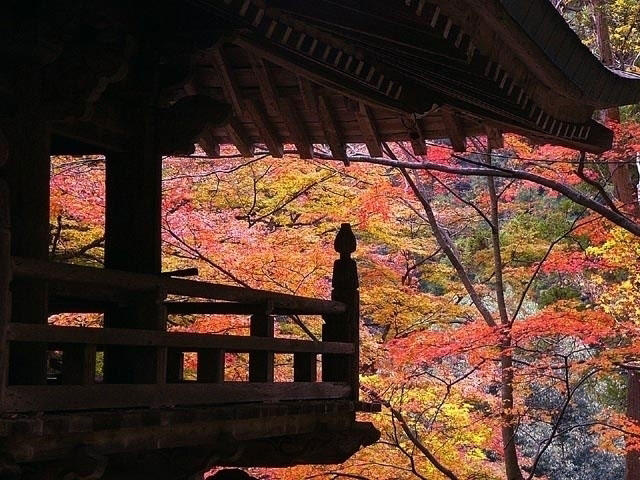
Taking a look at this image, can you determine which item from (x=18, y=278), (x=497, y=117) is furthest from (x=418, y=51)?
(x=18, y=278)

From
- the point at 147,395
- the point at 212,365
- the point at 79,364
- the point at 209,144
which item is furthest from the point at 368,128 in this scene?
the point at 79,364

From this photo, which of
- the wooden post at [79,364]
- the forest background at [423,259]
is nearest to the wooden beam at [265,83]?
the wooden post at [79,364]

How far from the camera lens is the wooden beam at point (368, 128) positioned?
4641mm

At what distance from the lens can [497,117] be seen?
399 centimetres

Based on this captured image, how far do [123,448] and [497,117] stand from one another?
2.25m

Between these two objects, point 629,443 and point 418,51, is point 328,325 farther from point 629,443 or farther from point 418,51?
point 629,443

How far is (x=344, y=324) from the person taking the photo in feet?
15.7

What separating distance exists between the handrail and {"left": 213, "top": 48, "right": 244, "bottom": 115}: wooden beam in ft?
3.83

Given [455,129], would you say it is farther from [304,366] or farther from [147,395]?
[147,395]

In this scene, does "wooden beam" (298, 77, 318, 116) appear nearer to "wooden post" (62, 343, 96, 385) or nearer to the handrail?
the handrail

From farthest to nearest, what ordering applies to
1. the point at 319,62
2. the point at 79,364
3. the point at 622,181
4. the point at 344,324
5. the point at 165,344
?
the point at 622,181 → the point at 344,324 → the point at 319,62 → the point at 165,344 → the point at 79,364

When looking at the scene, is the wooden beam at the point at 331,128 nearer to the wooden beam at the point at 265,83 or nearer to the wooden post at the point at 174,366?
the wooden beam at the point at 265,83

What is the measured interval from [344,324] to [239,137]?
137 cm

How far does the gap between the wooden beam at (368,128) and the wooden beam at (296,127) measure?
0.34m
